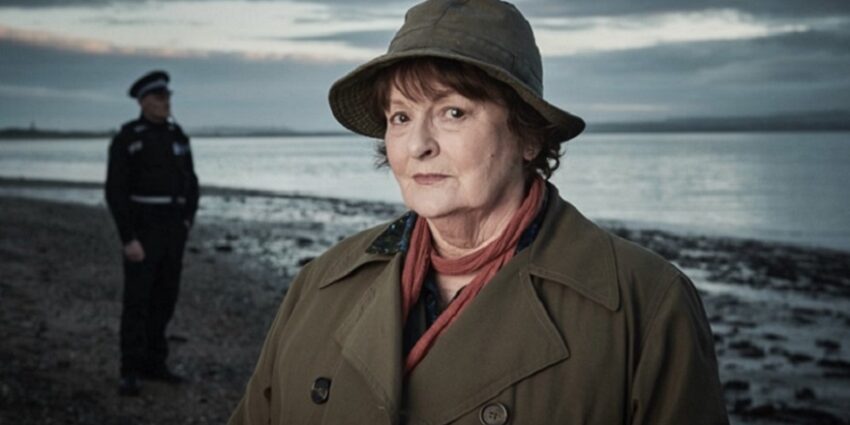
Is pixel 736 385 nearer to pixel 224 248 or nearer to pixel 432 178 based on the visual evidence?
pixel 432 178

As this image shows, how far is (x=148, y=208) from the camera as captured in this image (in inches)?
303

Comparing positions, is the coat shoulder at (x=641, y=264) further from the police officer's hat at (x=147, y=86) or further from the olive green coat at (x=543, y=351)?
the police officer's hat at (x=147, y=86)

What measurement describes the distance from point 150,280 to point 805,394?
6910mm

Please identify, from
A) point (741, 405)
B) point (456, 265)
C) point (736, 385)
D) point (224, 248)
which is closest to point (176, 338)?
point (741, 405)

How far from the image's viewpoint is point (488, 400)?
2.53 m

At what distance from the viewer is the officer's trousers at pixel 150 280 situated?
767cm

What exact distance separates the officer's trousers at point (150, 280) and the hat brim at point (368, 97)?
4.77 metres

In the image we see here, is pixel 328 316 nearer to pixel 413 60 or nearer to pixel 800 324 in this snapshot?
pixel 413 60

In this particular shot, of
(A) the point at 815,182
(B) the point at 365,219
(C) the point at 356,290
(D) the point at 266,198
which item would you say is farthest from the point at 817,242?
(A) the point at 815,182

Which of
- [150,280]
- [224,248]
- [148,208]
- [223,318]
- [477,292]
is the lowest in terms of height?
[224,248]

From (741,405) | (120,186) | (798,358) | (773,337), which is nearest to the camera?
(120,186)

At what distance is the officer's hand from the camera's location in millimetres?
7516

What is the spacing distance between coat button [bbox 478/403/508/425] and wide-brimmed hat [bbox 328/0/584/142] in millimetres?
846

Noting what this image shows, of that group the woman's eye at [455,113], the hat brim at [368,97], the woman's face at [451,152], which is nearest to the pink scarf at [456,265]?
the woman's face at [451,152]
